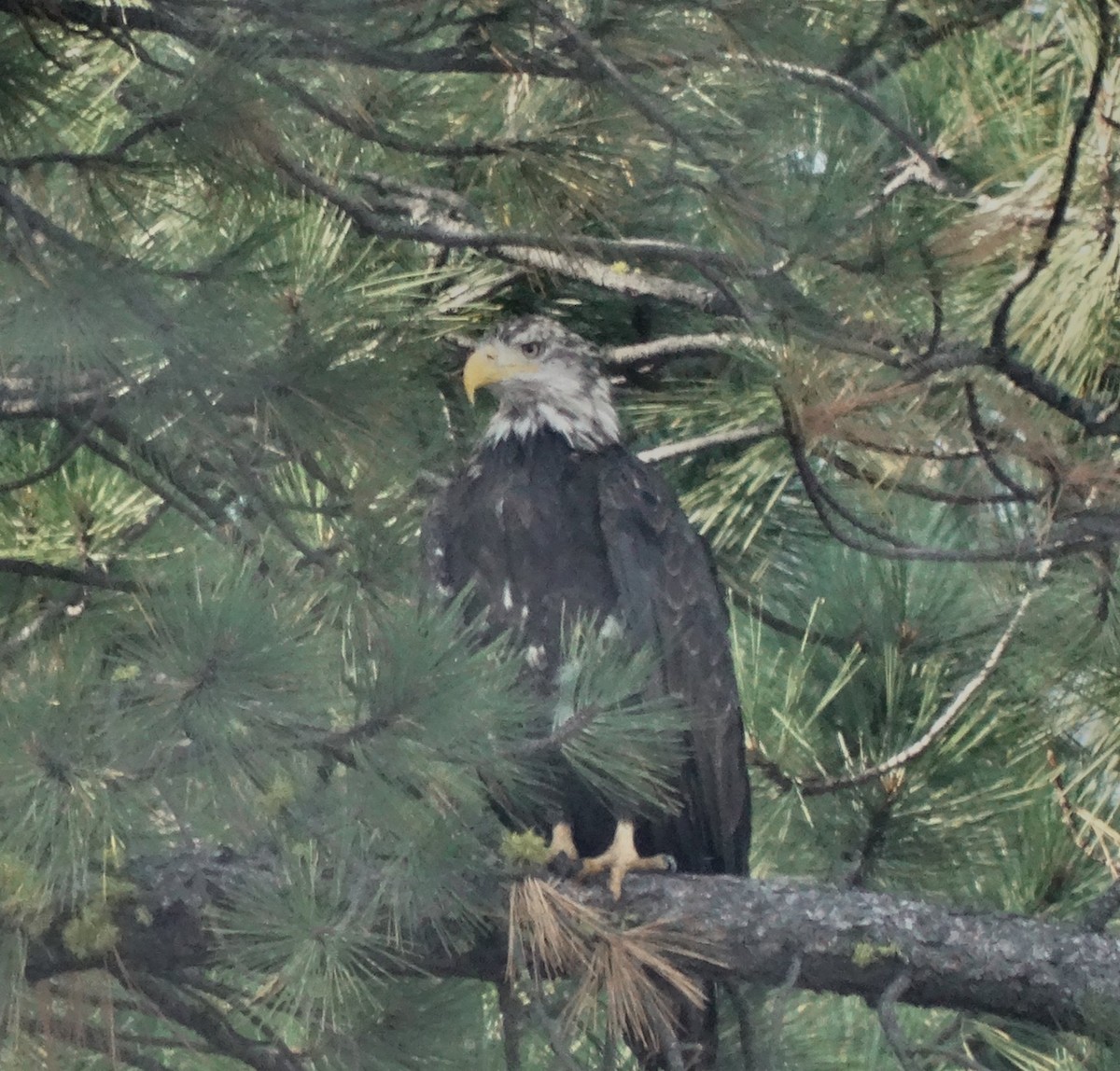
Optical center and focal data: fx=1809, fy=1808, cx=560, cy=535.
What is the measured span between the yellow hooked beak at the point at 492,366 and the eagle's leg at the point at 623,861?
39.2 inches

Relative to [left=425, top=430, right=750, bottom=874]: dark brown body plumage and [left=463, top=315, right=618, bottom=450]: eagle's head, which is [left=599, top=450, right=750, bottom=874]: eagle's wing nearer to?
[left=425, top=430, right=750, bottom=874]: dark brown body plumage

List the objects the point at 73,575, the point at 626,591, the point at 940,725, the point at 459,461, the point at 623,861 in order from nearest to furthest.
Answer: the point at 73,575 → the point at 623,861 → the point at 940,725 → the point at 626,591 → the point at 459,461

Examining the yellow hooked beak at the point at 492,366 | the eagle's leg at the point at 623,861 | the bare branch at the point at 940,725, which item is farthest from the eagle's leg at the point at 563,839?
the yellow hooked beak at the point at 492,366

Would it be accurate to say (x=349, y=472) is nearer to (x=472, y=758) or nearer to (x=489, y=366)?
(x=489, y=366)

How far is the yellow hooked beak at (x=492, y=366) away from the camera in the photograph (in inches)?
142

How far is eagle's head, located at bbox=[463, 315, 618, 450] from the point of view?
3.68m

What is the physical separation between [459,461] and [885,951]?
1.80 metres

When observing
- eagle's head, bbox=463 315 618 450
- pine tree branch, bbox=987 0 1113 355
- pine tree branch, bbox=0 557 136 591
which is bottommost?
eagle's head, bbox=463 315 618 450

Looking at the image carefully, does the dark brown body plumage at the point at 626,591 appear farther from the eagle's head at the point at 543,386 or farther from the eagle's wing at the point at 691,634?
the eagle's head at the point at 543,386

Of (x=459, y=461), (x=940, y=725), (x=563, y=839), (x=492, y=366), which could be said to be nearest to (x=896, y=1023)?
(x=940, y=725)

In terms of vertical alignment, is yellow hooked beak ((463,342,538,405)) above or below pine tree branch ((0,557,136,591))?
below

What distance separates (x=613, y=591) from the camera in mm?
3357

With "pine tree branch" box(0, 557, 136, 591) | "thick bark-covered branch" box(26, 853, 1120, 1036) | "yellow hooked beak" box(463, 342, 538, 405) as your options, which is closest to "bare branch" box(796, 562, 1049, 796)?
"thick bark-covered branch" box(26, 853, 1120, 1036)

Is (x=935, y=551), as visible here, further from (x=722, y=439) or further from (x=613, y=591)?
(x=613, y=591)
